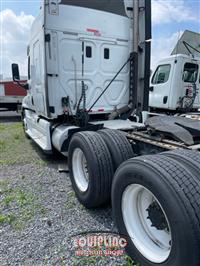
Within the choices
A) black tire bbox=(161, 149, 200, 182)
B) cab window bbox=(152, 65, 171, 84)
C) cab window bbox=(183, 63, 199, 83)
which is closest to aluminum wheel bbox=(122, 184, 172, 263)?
black tire bbox=(161, 149, 200, 182)

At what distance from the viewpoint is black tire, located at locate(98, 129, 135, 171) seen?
2.63 metres

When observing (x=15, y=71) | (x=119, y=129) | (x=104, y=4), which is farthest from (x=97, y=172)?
(x=15, y=71)

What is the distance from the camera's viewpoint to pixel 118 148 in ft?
8.74

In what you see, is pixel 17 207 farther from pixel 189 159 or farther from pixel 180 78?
pixel 180 78

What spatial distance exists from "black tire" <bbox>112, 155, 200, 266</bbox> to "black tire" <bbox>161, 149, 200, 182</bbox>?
2.0 inches

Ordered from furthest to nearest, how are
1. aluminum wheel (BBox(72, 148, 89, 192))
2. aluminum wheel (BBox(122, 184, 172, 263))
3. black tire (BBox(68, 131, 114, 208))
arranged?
aluminum wheel (BBox(72, 148, 89, 192))
black tire (BBox(68, 131, 114, 208))
aluminum wheel (BBox(122, 184, 172, 263))

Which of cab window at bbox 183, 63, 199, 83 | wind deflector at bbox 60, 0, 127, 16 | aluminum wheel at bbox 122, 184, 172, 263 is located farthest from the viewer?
cab window at bbox 183, 63, 199, 83

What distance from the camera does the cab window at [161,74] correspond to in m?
7.14

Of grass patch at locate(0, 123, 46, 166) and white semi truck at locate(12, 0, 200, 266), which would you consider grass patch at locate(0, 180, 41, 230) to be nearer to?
white semi truck at locate(12, 0, 200, 266)

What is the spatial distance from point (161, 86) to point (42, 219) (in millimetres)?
6006

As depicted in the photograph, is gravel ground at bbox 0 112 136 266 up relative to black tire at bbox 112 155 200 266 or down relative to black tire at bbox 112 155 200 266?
down

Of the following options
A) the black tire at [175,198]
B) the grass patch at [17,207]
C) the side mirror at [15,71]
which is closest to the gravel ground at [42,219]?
the grass patch at [17,207]

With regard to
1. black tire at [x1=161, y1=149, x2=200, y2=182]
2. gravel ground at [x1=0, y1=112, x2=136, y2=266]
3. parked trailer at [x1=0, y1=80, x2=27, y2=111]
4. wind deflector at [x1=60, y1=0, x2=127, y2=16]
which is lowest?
gravel ground at [x1=0, y1=112, x2=136, y2=266]

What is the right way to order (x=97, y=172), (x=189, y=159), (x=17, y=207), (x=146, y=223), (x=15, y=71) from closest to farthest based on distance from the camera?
(x=189, y=159)
(x=146, y=223)
(x=97, y=172)
(x=17, y=207)
(x=15, y=71)
